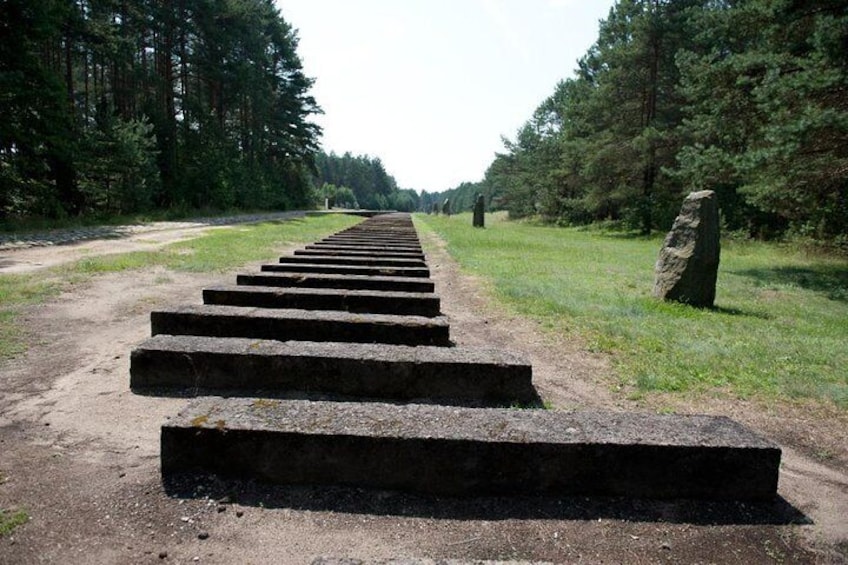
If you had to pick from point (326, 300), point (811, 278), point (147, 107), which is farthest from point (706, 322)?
point (147, 107)

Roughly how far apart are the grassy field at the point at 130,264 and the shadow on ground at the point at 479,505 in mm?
3094

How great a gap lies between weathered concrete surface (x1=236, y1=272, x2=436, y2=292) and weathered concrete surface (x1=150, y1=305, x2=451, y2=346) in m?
1.82

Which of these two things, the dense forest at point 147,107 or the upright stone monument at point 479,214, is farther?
the upright stone monument at point 479,214

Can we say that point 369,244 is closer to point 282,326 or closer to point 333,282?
point 333,282

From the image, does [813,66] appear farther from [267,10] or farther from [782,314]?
[267,10]

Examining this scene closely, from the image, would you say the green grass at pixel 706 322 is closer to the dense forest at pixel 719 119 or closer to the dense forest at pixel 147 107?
the dense forest at pixel 719 119

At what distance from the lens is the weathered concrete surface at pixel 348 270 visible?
7254mm

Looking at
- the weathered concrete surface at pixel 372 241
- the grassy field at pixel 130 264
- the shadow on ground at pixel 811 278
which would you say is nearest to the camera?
the grassy field at pixel 130 264

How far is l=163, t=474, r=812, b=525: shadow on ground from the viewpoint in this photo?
7.45 feet

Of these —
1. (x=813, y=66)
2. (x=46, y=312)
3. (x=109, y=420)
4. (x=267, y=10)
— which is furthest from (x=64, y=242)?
(x=267, y=10)

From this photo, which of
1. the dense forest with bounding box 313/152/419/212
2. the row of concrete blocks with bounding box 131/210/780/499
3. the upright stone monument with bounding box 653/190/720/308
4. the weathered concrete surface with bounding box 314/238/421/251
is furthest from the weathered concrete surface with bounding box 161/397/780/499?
the dense forest with bounding box 313/152/419/212

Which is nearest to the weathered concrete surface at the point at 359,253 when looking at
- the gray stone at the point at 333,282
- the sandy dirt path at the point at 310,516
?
the gray stone at the point at 333,282

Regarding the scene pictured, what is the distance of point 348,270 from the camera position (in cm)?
741

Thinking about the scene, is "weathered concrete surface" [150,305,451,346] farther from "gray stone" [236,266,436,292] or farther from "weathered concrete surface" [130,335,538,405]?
"gray stone" [236,266,436,292]
